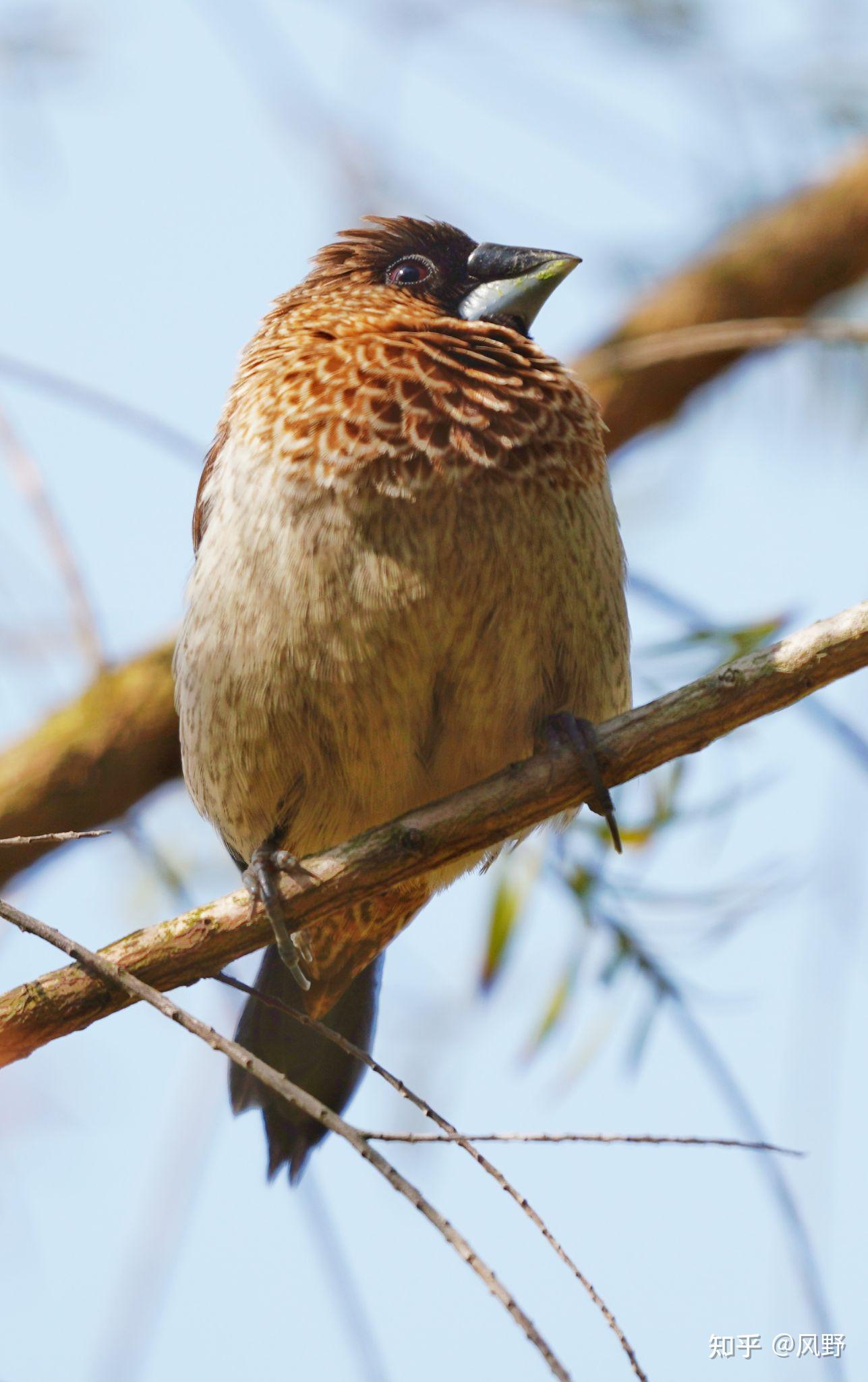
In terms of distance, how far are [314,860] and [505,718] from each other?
70cm

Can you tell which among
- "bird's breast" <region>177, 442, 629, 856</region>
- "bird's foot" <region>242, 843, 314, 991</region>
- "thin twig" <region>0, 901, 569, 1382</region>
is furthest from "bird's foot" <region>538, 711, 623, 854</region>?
"thin twig" <region>0, 901, 569, 1382</region>

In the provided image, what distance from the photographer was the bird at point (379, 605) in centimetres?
324

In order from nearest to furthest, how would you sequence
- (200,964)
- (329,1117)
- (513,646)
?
(329,1117) → (200,964) → (513,646)

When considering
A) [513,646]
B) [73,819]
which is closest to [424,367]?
[513,646]

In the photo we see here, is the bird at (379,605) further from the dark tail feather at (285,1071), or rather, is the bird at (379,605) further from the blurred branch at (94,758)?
the blurred branch at (94,758)

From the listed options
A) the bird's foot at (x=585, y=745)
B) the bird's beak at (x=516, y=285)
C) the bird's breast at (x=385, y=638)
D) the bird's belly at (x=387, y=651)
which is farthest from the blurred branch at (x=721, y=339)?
the bird's foot at (x=585, y=745)

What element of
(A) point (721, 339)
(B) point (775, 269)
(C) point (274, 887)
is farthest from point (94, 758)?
(B) point (775, 269)

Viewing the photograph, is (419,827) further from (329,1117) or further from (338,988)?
(338,988)

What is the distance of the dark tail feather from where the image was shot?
3627 millimetres

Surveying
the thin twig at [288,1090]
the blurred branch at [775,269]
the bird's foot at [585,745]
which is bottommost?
the thin twig at [288,1090]

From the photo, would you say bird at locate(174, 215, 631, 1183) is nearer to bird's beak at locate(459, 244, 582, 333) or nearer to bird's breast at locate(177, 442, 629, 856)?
bird's breast at locate(177, 442, 629, 856)

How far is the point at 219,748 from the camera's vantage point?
3465 millimetres

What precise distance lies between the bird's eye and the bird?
280 mm

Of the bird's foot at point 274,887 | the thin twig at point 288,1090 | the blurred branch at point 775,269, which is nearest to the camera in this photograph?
the thin twig at point 288,1090
